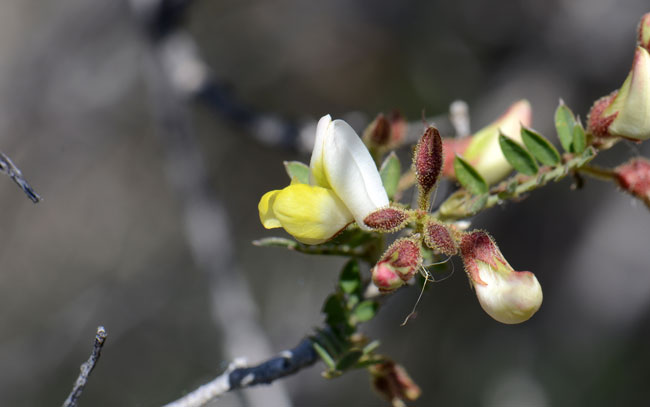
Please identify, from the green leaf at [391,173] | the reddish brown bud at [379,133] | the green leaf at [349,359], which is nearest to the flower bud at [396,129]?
the reddish brown bud at [379,133]

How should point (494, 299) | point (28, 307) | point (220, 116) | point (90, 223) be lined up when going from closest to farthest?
point (494, 299)
point (220, 116)
point (28, 307)
point (90, 223)

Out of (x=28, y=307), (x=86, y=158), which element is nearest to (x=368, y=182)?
(x=86, y=158)

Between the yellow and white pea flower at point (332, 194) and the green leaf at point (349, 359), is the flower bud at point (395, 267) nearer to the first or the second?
the yellow and white pea flower at point (332, 194)

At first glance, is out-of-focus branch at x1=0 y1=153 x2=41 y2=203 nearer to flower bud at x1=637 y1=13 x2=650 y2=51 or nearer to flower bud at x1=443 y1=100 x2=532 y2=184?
flower bud at x1=443 y1=100 x2=532 y2=184

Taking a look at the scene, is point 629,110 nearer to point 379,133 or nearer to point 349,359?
point 379,133

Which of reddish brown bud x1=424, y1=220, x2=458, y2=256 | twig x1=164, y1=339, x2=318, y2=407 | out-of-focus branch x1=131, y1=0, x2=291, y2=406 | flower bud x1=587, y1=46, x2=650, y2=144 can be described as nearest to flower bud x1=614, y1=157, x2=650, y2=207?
flower bud x1=587, y1=46, x2=650, y2=144

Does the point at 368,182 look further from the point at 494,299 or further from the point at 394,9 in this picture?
the point at 394,9
